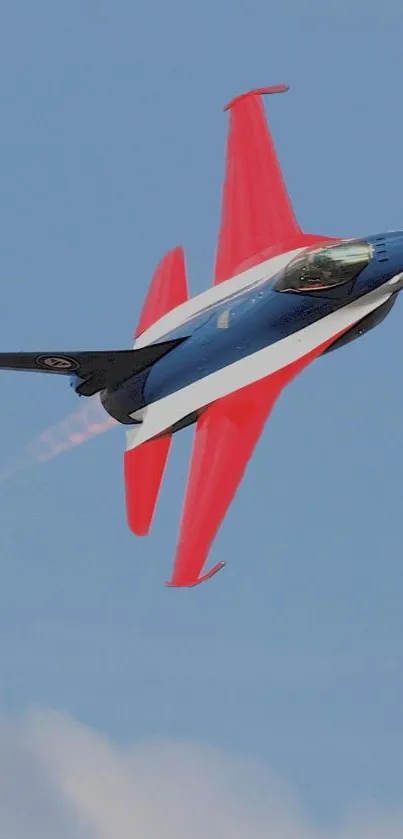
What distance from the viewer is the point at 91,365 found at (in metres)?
46.9

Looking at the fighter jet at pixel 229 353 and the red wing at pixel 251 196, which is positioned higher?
the red wing at pixel 251 196

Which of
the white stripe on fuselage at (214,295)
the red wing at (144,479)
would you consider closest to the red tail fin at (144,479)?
the red wing at (144,479)

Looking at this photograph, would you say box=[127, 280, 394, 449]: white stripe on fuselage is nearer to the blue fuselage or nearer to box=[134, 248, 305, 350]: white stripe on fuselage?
the blue fuselage

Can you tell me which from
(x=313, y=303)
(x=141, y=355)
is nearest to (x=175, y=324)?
(x=141, y=355)

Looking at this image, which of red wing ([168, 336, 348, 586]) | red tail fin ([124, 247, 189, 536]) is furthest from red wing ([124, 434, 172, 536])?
red wing ([168, 336, 348, 586])

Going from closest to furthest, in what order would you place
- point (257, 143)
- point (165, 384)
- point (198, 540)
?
point (198, 540), point (165, 384), point (257, 143)

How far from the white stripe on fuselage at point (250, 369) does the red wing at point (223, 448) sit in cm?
18

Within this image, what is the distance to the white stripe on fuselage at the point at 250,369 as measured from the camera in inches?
1757

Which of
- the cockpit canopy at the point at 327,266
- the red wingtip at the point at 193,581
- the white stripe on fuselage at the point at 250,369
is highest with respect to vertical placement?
the cockpit canopy at the point at 327,266

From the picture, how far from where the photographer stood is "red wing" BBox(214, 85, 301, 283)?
158ft

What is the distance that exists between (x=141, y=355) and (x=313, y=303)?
4695mm

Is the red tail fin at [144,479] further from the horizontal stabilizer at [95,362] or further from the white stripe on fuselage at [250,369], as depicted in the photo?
the horizontal stabilizer at [95,362]

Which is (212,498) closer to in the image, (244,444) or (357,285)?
(244,444)

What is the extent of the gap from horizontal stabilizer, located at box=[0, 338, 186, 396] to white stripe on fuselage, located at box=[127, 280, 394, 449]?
3.49ft
